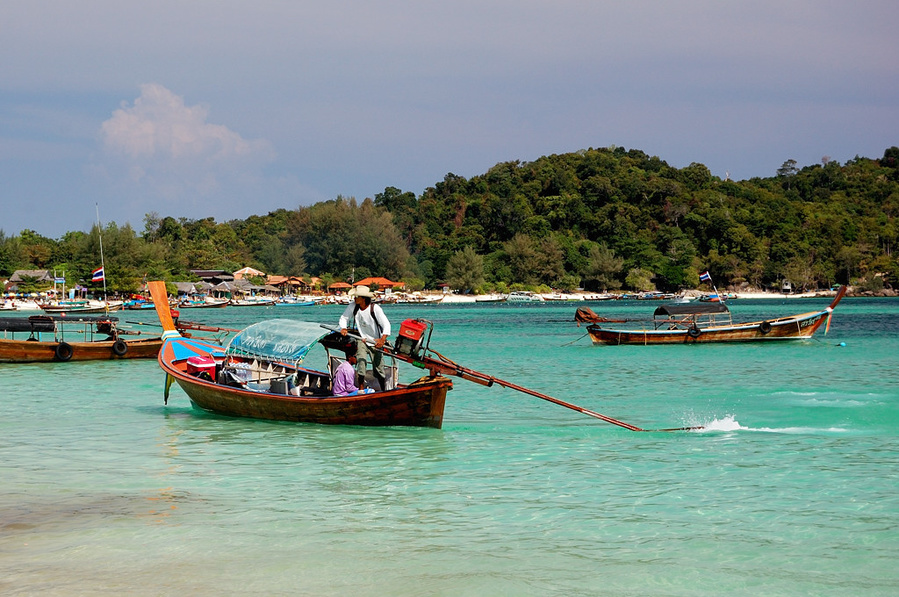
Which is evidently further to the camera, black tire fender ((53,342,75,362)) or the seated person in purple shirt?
black tire fender ((53,342,75,362))

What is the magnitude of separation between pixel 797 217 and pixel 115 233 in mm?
99697

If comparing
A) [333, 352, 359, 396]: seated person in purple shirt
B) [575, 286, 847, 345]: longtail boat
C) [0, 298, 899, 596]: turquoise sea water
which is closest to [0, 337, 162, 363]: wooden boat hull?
[0, 298, 899, 596]: turquoise sea water

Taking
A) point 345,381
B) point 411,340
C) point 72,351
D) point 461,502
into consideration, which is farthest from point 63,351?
point 461,502

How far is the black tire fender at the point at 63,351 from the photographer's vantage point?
2811 cm

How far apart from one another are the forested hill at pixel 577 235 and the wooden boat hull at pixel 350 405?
335 feet

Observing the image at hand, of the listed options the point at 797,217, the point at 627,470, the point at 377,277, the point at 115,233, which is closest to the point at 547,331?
the point at 627,470

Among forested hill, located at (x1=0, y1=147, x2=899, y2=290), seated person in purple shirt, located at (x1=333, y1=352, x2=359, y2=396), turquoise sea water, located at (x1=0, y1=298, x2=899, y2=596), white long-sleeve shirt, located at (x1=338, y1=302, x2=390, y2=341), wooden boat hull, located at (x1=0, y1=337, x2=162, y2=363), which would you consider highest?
forested hill, located at (x1=0, y1=147, x2=899, y2=290)

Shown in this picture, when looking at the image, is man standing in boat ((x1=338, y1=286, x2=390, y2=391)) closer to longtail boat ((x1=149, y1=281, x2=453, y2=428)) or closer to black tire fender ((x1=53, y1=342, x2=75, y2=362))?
longtail boat ((x1=149, y1=281, x2=453, y2=428))

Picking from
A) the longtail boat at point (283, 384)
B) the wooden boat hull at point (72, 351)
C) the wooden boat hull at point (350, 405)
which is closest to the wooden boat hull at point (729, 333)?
the wooden boat hull at point (72, 351)

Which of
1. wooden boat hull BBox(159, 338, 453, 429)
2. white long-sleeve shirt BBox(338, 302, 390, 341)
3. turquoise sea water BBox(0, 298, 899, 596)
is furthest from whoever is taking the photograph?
white long-sleeve shirt BBox(338, 302, 390, 341)

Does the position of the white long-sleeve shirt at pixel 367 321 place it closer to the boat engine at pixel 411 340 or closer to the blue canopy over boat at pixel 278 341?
the boat engine at pixel 411 340

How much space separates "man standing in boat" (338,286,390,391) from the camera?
12914mm

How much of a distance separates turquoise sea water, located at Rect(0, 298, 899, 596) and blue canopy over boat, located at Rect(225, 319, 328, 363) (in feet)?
4.21

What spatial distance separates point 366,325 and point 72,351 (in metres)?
19.0
